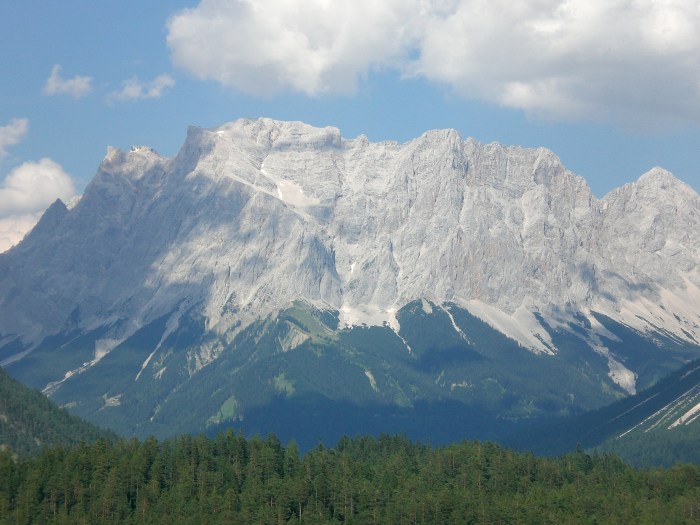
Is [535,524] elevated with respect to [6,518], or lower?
elevated

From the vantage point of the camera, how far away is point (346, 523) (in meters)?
196

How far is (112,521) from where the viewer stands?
19988 cm

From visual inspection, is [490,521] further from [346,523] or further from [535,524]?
[346,523]

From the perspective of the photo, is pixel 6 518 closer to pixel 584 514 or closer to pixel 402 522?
pixel 402 522

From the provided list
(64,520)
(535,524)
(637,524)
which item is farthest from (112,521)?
(637,524)

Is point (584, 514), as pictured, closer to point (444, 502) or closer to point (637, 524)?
point (637, 524)

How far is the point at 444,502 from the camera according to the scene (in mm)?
195875

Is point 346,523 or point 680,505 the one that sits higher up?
point 680,505

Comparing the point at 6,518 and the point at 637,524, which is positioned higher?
the point at 637,524

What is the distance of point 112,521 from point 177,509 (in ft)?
34.0

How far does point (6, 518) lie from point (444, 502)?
67.8m

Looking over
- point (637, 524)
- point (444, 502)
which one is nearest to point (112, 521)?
point (444, 502)

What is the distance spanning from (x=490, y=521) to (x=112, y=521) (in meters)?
58.9

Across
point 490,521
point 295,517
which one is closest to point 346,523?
point 295,517
